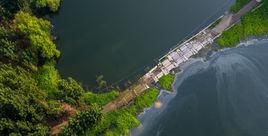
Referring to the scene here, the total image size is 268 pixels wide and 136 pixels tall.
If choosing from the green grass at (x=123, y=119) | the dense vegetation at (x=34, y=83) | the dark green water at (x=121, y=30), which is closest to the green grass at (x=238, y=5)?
the dark green water at (x=121, y=30)

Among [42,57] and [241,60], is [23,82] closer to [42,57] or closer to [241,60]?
[42,57]

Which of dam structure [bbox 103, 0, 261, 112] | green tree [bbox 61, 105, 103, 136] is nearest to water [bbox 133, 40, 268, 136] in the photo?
dam structure [bbox 103, 0, 261, 112]

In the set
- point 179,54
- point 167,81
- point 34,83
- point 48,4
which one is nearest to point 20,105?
point 34,83

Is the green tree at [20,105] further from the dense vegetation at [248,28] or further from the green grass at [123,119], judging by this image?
the dense vegetation at [248,28]

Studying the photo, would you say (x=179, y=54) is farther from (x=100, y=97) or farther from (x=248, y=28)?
(x=100, y=97)

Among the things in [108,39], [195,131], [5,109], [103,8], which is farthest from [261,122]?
[5,109]

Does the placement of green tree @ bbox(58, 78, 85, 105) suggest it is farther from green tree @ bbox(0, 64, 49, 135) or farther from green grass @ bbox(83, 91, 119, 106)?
green tree @ bbox(0, 64, 49, 135)
